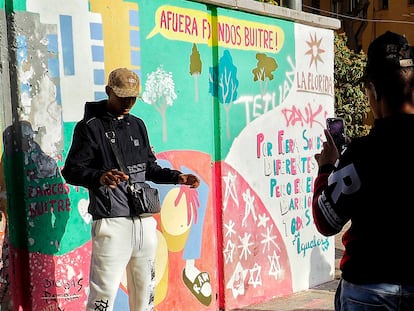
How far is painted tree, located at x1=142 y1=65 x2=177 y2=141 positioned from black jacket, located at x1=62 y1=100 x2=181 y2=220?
Answer: 2.05 ft

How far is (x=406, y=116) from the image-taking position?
2.33 meters

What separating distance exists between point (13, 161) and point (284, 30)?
114 inches

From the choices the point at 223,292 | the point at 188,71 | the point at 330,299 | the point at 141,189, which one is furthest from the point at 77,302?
the point at 330,299

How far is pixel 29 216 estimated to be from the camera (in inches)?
147

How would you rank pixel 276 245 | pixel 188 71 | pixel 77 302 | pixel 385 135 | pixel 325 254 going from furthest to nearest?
pixel 325 254, pixel 276 245, pixel 188 71, pixel 77 302, pixel 385 135

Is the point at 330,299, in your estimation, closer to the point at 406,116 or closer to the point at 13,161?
the point at 13,161

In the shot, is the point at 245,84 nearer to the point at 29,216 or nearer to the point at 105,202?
the point at 105,202

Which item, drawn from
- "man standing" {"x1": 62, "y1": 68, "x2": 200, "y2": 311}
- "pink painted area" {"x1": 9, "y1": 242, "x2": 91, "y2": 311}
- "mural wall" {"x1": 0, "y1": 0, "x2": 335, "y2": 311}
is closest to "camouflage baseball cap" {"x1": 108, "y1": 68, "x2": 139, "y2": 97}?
"man standing" {"x1": 62, "y1": 68, "x2": 200, "y2": 311}

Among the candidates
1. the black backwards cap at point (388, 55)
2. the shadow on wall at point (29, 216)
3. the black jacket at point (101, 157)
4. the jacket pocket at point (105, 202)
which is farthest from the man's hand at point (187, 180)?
the black backwards cap at point (388, 55)

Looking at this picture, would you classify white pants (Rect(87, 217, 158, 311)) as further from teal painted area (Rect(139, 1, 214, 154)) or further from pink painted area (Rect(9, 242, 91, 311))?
teal painted area (Rect(139, 1, 214, 154))

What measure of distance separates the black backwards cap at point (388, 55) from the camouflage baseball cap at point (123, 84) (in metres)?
1.59

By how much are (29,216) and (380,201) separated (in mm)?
2186

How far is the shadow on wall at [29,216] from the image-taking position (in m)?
3.70

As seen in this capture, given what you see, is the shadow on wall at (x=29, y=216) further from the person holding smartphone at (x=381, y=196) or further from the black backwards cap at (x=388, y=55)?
the black backwards cap at (x=388, y=55)
